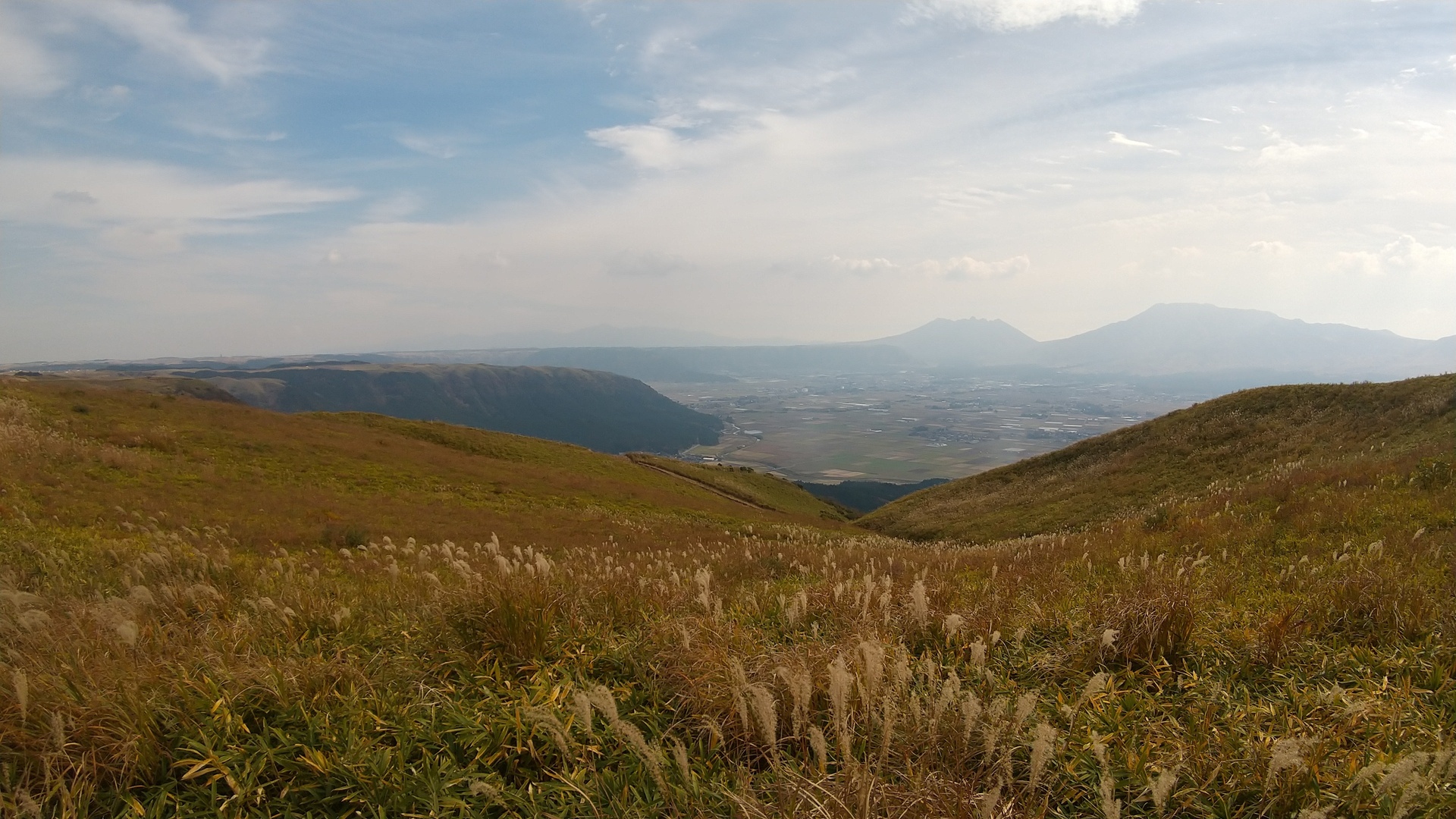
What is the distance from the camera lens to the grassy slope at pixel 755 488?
63438mm

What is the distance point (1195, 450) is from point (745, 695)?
38980 mm

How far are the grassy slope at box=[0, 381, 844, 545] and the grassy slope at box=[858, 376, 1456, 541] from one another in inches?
644

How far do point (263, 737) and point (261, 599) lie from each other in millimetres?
2742

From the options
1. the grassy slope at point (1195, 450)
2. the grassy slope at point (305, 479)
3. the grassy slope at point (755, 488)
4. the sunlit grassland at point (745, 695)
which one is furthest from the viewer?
the grassy slope at point (755, 488)

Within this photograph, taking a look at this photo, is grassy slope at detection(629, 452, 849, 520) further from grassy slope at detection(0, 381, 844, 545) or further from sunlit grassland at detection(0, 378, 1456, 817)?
sunlit grassland at detection(0, 378, 1456, 817)

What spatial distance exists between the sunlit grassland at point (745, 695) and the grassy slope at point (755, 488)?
53.5 metres

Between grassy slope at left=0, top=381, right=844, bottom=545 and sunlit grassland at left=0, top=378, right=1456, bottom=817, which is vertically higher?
sunlit grassland at left=0, top=378, right=1456, bottom=817

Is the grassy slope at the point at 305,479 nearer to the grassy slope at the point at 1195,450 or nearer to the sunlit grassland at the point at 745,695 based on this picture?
the sunlit grassland at the point at 745,695

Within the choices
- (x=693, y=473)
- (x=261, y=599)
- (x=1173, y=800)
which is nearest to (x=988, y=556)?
(x=1173, y=800)

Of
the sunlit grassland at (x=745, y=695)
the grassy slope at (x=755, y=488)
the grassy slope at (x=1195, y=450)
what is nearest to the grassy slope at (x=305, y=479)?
the grassy slope at (x=755, y=488)

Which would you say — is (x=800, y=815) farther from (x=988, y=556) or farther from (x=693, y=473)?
(x=693, y=473)

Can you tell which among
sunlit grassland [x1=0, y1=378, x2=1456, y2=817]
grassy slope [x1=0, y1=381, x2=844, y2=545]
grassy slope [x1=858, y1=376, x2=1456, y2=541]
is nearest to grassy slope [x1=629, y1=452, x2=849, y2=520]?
grassy slope [x1=0, y1=381, x2=844, y2=545]

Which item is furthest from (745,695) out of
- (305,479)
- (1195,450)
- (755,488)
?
(755,488)

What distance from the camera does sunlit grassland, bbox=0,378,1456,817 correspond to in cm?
287
